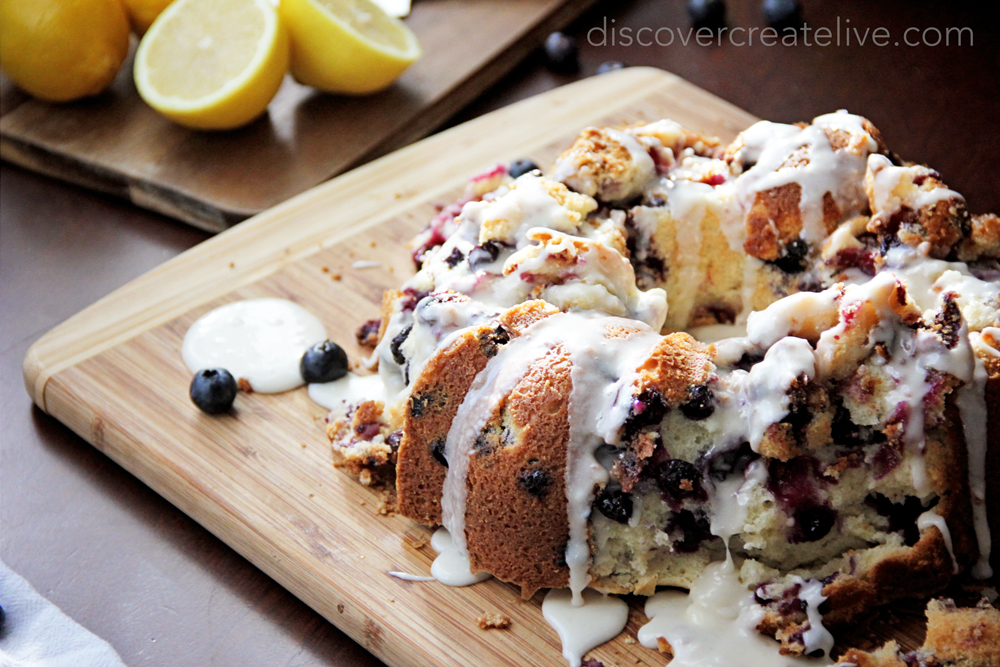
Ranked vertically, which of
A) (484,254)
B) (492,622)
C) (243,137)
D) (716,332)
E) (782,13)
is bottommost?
(243,137)

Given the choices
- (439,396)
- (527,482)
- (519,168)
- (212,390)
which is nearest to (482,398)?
(439,396)

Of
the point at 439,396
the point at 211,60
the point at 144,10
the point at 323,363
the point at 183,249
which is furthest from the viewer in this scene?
the point at 144,10

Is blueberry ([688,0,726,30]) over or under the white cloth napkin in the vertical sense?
over

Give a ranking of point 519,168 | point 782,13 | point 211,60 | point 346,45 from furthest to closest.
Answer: point 782,13, point 346,45, point 211,60, point 519,168

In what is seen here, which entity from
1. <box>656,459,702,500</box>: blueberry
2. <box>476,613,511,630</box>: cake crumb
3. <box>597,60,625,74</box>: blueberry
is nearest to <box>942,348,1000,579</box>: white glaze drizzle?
<box>656,459,702,500</box>: blueberry

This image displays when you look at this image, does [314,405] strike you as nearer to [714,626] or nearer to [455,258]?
[455,258]

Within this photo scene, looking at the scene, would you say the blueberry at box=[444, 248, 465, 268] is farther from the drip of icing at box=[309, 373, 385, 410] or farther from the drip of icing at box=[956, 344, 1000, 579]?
the drip of icing at box=[956, 344, 1000, 579]
